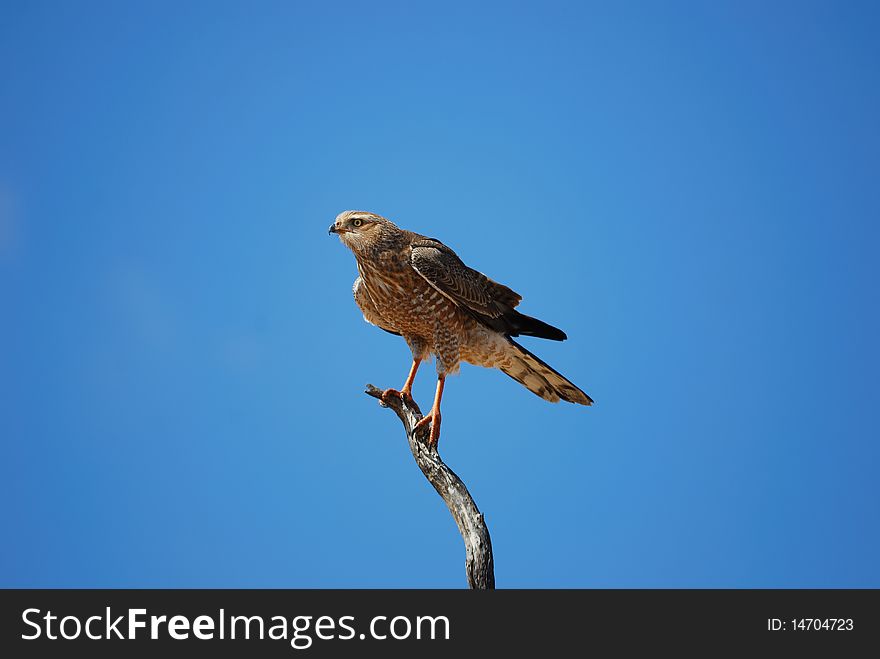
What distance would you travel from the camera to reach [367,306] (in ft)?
24.1

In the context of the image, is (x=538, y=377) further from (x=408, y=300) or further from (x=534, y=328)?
(x=408, y=300)

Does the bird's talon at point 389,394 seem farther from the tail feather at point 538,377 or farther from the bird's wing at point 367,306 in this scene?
the tail feather at point 538,377

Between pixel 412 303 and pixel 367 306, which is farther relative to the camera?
pixel 367 306

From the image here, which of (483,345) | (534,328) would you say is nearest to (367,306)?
(483,345)

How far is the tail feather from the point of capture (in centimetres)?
734

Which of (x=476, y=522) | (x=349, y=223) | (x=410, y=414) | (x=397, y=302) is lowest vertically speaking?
(x=476, y=522)

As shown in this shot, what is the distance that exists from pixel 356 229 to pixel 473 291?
1.30 meters

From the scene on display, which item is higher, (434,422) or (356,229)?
(356,229)

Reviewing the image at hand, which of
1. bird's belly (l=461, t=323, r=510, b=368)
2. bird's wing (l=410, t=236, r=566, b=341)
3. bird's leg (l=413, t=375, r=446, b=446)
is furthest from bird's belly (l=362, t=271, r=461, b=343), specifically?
bird's leg (l=413, t=375, r=446, b=446)
